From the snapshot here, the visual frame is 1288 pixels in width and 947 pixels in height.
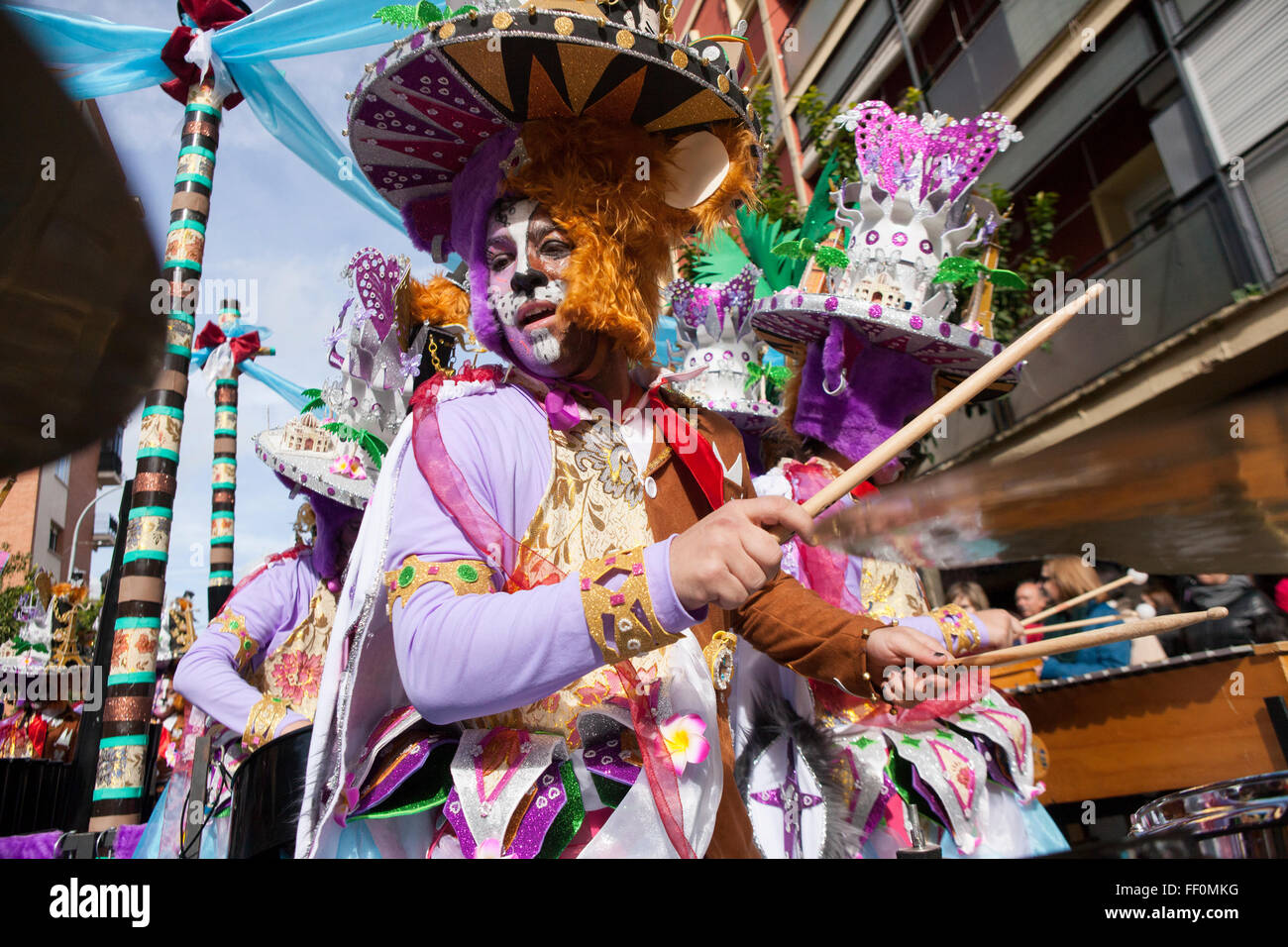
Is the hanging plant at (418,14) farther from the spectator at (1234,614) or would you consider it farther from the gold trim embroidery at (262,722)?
the spectator at (1234,614)

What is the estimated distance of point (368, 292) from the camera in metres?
3.72

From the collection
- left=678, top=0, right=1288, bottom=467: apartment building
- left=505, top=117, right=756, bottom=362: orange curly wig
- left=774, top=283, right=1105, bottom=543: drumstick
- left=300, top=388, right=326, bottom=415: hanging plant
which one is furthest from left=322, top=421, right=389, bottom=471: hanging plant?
left=678, top=0, right=1288, bottom=467: apartment building

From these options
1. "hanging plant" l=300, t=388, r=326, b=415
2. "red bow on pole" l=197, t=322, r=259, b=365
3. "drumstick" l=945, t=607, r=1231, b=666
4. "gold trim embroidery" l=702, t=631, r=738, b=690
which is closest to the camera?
"drumstick" l=945, t=607, r=1231, b=666

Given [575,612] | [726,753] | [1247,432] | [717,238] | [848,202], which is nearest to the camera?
[1247,432]

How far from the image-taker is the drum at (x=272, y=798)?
1721mm

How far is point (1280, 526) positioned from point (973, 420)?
38.3ft

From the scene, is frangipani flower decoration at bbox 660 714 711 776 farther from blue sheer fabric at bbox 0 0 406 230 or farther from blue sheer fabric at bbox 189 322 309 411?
blue sheer fabric at bbox 189 322 309 411

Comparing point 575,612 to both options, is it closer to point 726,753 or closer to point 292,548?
point 726,753

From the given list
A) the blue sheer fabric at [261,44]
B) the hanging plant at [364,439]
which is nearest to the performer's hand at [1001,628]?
the hanging plant at [364,439]

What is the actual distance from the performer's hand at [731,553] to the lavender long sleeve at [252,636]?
220 centimetres

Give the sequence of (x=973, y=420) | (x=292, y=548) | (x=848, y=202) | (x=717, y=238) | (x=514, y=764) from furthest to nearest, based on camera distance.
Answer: (x=973, y=420) < (x=717, y=238) < (x=292, y=548) < (x=848, y=202) < (x=514, y=764)

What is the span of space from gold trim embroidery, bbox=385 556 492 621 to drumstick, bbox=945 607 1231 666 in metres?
0.87

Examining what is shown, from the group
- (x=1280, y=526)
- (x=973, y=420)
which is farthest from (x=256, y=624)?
(x=973, y=420)

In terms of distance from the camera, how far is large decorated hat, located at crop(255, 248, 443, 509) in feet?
12.0
